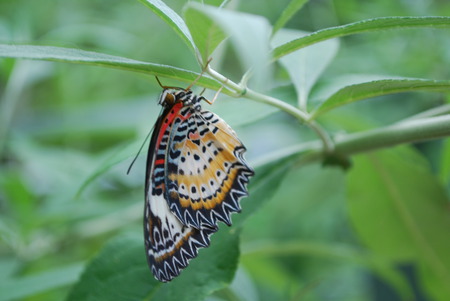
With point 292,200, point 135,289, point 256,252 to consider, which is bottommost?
point 292,200

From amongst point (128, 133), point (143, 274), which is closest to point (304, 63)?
point (143, 274)

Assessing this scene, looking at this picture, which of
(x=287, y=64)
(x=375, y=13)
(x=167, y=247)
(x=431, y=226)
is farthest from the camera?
(x=375, y=13)

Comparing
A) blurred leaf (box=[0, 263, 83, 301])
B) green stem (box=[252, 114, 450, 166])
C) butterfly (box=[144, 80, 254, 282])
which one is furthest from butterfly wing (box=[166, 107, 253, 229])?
blurred leaf (box=[0, 263, 83, 301])

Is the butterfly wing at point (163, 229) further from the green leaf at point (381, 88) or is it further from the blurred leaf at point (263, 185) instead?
the green leaf at point (381, 88)

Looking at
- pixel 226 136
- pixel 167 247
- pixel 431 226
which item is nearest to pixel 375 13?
pixel 431 226

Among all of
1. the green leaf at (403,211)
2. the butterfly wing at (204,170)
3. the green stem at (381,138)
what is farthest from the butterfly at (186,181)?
the green leaf at (403,211)

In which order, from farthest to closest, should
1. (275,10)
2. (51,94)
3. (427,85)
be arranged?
(51,94)
(275,10)
(427,85)

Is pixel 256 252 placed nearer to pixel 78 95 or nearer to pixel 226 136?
pixel 226 136

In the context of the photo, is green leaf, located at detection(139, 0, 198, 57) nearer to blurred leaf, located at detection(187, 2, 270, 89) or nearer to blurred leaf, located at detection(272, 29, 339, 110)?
blurred leaf, located at detection(187, 2, 270, 89)
